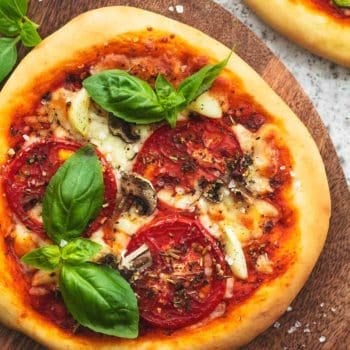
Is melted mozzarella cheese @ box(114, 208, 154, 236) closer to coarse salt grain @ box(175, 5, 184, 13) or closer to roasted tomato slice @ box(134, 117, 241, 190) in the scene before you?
roasted tomato slice @ box(134, 117, 241, 190)

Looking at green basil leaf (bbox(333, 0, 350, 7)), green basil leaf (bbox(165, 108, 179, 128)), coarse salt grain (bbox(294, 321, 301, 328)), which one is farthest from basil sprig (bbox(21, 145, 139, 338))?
green basil leaf (bbox(333, 0, 350, 7))

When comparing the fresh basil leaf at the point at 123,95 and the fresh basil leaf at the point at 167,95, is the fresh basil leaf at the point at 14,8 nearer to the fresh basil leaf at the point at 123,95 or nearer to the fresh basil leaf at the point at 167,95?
the fresh basil leaf at the point at 123,95

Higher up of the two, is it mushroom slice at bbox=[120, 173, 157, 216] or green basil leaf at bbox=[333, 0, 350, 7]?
green basil leaf at bbox=[333, 0, 350, 7]

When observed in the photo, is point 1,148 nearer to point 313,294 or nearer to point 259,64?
point 259,64

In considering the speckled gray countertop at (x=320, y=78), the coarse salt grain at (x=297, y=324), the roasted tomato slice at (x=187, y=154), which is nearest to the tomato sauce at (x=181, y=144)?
the roasted tomato slice at (x=187, y=154)

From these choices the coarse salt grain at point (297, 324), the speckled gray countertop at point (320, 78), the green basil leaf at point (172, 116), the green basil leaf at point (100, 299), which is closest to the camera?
the green basil leaf at point (100, 299)

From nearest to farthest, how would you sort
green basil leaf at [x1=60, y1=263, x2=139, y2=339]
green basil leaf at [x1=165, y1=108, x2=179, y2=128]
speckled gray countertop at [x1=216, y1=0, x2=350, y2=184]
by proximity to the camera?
1. green basil leaf at [x1=60, y1=263, x2=139, y2=339]
2. green basil leaf at [x1=165, y1=108, x2=179, y2=128]
3. speckled gray countertop at [x1=216, y1=0, x2=350, y2=184]

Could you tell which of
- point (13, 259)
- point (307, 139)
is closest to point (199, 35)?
point (307, 139)
